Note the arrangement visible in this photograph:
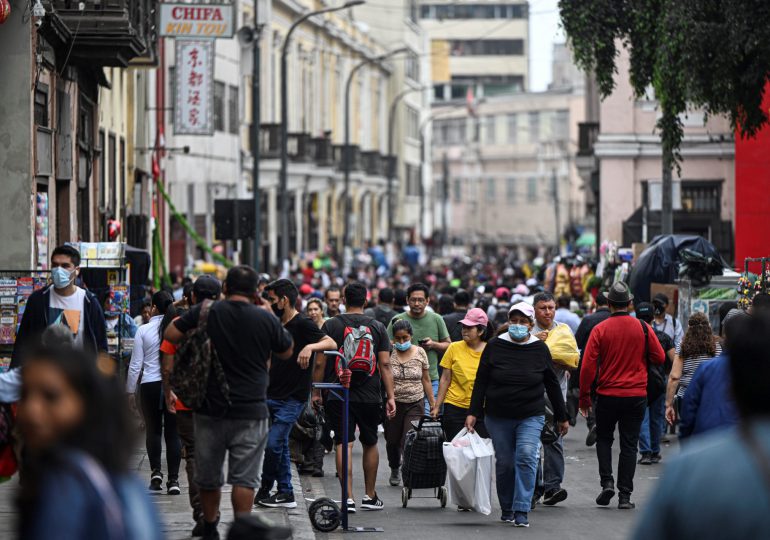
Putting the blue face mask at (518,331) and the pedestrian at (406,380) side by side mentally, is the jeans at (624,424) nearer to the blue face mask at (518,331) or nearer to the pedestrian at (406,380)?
the blue face mask at (518,331)

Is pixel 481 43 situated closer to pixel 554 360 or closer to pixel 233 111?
pixel 233 111

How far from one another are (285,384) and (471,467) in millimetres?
1541

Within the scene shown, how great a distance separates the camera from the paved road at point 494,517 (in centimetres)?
1142

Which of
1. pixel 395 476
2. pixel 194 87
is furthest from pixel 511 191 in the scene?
pixel 395 476

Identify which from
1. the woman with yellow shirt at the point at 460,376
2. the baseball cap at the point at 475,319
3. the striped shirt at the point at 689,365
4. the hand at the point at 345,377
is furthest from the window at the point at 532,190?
the hand at the point at 345,377

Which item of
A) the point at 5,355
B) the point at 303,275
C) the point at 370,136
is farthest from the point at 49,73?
the point at 370,136

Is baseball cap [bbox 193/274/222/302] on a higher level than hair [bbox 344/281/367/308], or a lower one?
higher

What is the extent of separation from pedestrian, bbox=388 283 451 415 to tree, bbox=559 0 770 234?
18.1 ft

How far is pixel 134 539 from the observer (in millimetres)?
A: 4184

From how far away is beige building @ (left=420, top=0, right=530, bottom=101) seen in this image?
4190 inches

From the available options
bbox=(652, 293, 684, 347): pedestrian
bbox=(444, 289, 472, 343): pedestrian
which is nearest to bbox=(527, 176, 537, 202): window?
bbox=(652, 293, 684, 347): pedestrian

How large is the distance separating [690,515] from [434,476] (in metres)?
8.41

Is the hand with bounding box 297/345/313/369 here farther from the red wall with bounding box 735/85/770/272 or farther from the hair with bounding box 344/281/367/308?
the red wall with bounding box 735/85/770/272

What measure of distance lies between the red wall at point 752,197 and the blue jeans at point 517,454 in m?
18.4
